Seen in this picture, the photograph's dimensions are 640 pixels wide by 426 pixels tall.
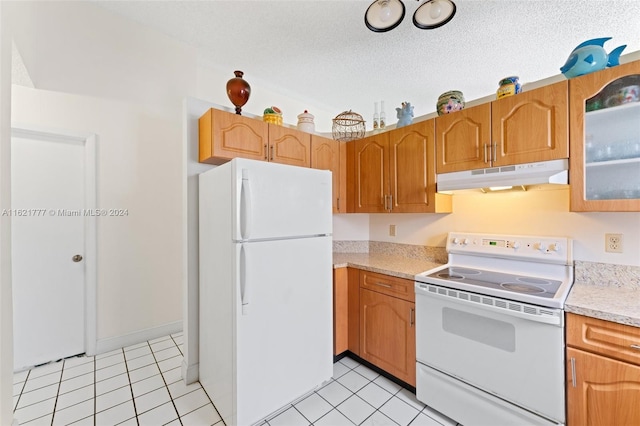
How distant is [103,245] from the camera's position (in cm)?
240

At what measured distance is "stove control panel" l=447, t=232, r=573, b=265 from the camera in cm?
175

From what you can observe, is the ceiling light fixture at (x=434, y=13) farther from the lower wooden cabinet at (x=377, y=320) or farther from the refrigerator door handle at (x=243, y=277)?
the refrigerator door handle at (x=243, y=277)

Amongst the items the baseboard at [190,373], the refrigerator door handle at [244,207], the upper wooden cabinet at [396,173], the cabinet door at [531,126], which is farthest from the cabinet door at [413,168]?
the baseboard at [190,373]

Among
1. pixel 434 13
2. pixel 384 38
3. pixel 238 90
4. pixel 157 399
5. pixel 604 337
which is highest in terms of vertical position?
pixel 384 38

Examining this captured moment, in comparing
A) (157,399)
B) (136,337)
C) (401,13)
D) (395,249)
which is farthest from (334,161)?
(136,337)

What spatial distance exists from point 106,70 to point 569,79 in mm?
3568

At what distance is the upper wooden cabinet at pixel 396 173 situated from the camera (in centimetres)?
216

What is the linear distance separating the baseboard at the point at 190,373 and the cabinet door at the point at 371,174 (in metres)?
1.95

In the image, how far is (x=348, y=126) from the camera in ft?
8.97

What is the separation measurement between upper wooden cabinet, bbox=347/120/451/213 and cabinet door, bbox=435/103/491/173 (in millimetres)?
72

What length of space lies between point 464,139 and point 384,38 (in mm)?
1293

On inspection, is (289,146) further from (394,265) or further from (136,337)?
(136,337)

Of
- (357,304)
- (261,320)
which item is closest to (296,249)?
(261,320)

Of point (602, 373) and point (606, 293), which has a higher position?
point (606, 293)
